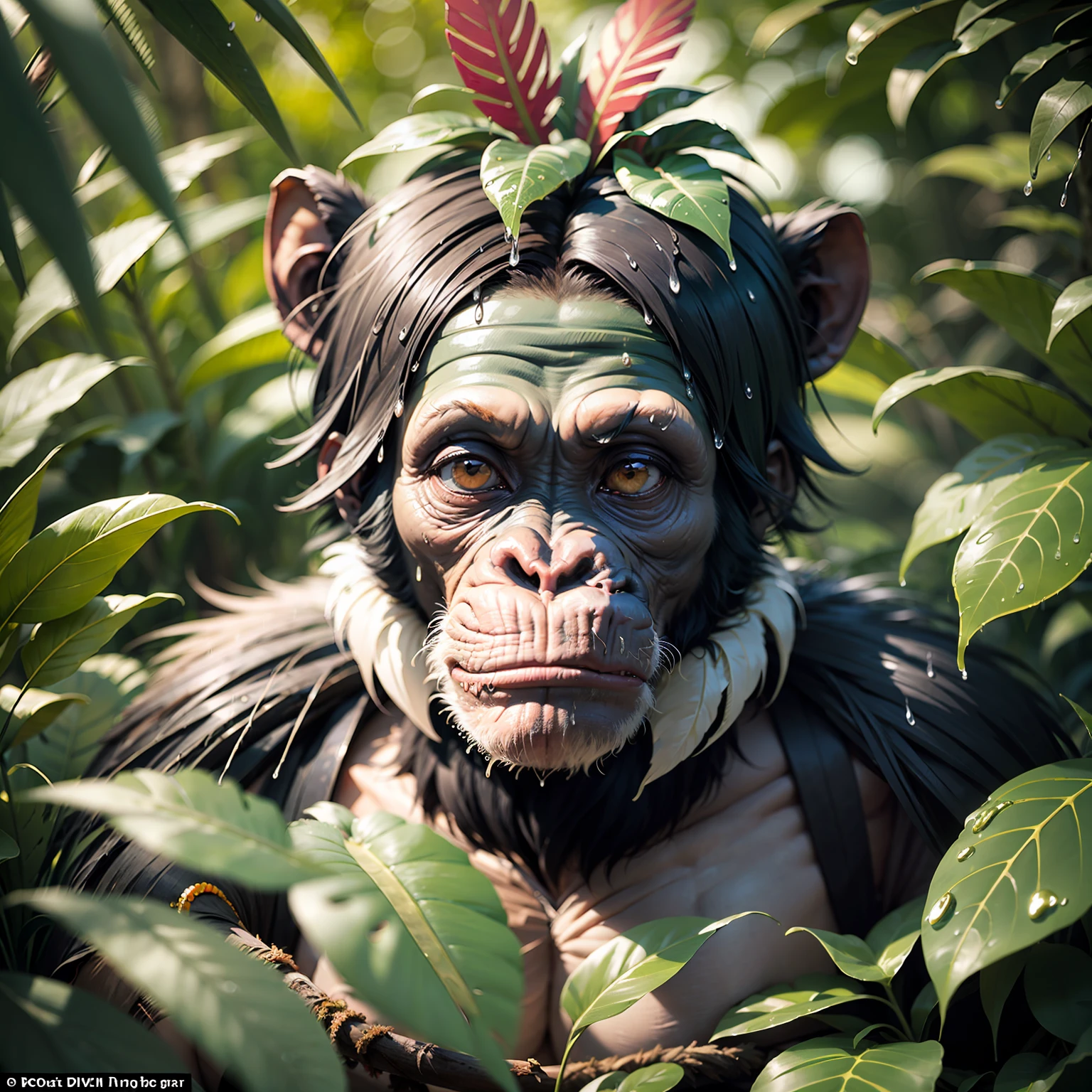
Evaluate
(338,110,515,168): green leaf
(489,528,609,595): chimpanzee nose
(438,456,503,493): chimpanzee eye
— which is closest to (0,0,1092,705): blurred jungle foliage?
(338,110,515,168): green leaf

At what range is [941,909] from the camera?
0.93m

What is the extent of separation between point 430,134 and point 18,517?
0.64 metres

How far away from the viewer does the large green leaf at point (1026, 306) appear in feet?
4.18

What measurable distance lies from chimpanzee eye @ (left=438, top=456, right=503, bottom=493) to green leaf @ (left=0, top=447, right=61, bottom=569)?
1.36 ft

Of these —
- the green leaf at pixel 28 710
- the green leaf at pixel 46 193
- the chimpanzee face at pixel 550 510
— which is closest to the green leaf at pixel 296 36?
the chimpanzee face at pixel 550 510

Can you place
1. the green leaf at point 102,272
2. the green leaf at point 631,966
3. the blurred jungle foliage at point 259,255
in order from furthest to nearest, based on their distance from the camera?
1. the blurred jungle foliage at point 259,255
2. the green leaf at point 102,272
3. the green leaf at point 631,966

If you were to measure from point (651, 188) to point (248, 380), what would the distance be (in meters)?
1.14

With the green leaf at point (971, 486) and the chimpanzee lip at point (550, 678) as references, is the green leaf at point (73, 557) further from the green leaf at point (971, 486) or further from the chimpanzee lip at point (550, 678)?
the green leaf at point (971, 486)

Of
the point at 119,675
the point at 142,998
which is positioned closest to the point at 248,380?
the point at 119,675

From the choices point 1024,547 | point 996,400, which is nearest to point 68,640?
point 1024,547

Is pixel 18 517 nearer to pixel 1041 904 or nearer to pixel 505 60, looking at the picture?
pixel 505 60

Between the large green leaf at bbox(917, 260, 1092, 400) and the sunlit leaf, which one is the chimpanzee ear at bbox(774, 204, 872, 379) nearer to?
the large green leaf at bbox(917, 260, 1092, 400)

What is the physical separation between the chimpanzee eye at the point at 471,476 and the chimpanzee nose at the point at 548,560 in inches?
3.9

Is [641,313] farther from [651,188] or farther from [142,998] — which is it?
[142,998]
